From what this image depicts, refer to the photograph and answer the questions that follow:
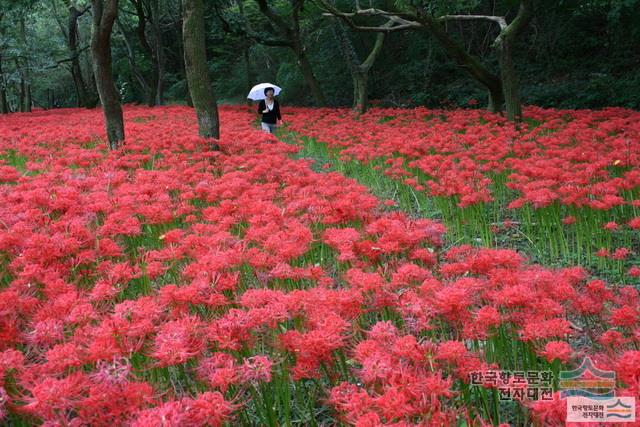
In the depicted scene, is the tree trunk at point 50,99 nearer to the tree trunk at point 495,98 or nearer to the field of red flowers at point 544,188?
the tree trunk at point 495,98

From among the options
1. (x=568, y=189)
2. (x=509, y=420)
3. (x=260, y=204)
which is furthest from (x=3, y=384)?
(x=568, y=189)

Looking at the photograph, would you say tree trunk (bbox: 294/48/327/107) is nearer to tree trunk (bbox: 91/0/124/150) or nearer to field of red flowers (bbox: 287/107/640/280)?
tree trunk (bbox: 91/0/124/150)

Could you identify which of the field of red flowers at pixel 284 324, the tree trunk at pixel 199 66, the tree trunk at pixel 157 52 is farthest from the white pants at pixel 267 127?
the tree trunk at pixel 157 52

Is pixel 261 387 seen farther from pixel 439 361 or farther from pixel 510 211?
pixel 510 211

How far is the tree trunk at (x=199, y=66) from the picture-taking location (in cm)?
874

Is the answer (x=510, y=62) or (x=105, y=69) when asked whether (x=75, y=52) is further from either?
(x=510, y=62)

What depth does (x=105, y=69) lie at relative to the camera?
372 inches

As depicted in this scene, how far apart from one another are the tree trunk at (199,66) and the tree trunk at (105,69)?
56.7 inches

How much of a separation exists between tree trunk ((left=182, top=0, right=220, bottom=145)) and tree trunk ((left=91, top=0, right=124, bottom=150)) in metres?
1.44

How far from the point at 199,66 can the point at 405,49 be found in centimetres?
1521

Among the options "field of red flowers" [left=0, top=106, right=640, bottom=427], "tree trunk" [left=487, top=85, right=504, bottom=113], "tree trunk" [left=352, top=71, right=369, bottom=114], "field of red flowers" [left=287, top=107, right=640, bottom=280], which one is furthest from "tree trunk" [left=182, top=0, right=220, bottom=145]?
"tree trunk" [left=352, top=71, right=369, bottom=114]

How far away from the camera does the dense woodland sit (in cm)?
1324

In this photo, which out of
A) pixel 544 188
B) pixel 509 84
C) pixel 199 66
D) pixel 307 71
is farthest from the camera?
pixel 307 71

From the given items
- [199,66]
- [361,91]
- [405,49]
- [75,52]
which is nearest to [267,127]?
[199,66]
